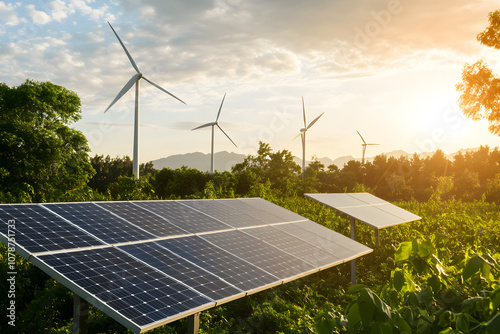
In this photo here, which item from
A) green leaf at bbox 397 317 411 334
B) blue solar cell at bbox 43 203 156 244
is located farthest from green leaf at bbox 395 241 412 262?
blue solar cell at bbox 43 203 156 244

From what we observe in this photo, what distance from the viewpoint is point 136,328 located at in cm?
513

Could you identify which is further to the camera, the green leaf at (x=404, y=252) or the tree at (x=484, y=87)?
the tree at (x=484, y=87)

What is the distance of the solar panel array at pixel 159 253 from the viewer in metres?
6.00

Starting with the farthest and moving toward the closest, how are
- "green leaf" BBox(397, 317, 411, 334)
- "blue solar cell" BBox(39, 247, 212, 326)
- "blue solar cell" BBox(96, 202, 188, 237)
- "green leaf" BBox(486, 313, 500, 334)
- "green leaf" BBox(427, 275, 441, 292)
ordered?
1. "blue solar cell" BBox(96, 202, 188, 237)
2. "blue solar cell" BBox(39, 247, 212, 326)
3. "green leaf" BBox(427, 275, 441, 292)
4. "green leaf" BBox(397, 317, 411, 334)
5. "green leaf" BBox(486, 313, 500, 334)

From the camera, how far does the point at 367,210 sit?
18.0 meters

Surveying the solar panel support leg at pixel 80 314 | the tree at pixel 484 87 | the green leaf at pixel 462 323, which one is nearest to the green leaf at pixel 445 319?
the green leaf at pixel 462 323

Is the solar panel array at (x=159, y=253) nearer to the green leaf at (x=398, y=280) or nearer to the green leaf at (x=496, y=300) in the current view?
the green leaf at (x=398, y=280)

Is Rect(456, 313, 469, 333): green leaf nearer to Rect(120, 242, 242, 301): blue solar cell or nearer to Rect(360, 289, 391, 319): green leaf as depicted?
Rect(360, 289, 391, 319): green leaf

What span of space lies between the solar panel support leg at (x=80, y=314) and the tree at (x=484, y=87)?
35.2 meters

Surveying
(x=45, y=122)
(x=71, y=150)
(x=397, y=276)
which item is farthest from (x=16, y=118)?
(x=397, y=276)

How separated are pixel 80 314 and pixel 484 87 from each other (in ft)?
117

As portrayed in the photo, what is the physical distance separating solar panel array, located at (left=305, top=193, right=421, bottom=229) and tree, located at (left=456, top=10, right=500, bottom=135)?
59.4 feet

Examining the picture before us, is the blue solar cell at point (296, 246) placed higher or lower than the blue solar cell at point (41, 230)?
lower

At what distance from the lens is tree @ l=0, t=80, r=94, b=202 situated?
4026 centimetres
